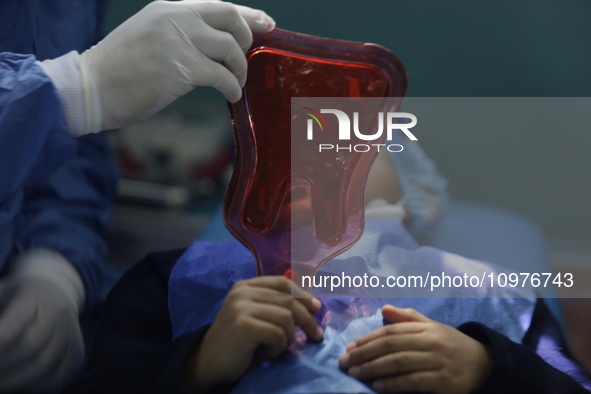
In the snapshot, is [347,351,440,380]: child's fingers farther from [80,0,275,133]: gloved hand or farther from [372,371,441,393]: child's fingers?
[80,0,275,133]: gloved hand

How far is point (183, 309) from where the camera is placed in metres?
0.62

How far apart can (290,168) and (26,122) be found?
0.32 metres

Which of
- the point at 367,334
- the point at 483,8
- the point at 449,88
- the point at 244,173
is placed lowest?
the point at 367,334

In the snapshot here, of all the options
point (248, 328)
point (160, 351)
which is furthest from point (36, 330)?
point (248, 328)

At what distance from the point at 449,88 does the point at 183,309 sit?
0.95 metres

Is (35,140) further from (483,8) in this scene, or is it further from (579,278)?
(579,278)

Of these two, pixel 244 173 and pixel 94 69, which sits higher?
pixel 94 69

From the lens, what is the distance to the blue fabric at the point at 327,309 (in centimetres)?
44

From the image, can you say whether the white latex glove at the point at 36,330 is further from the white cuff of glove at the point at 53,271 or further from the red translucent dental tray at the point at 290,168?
the red translucent dental tray at the point at 290,168

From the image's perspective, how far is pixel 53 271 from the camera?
2.39 feet

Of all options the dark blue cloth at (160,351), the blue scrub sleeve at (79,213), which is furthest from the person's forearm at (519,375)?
the blue scrub sleeve at (79,213)

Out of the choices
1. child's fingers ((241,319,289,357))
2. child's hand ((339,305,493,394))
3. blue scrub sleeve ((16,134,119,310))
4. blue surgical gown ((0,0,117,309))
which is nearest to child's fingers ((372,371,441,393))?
child's hand ((339,305,493,394))

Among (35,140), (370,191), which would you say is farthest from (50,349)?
(370,191)

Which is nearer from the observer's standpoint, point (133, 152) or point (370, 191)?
point (370, 191)
